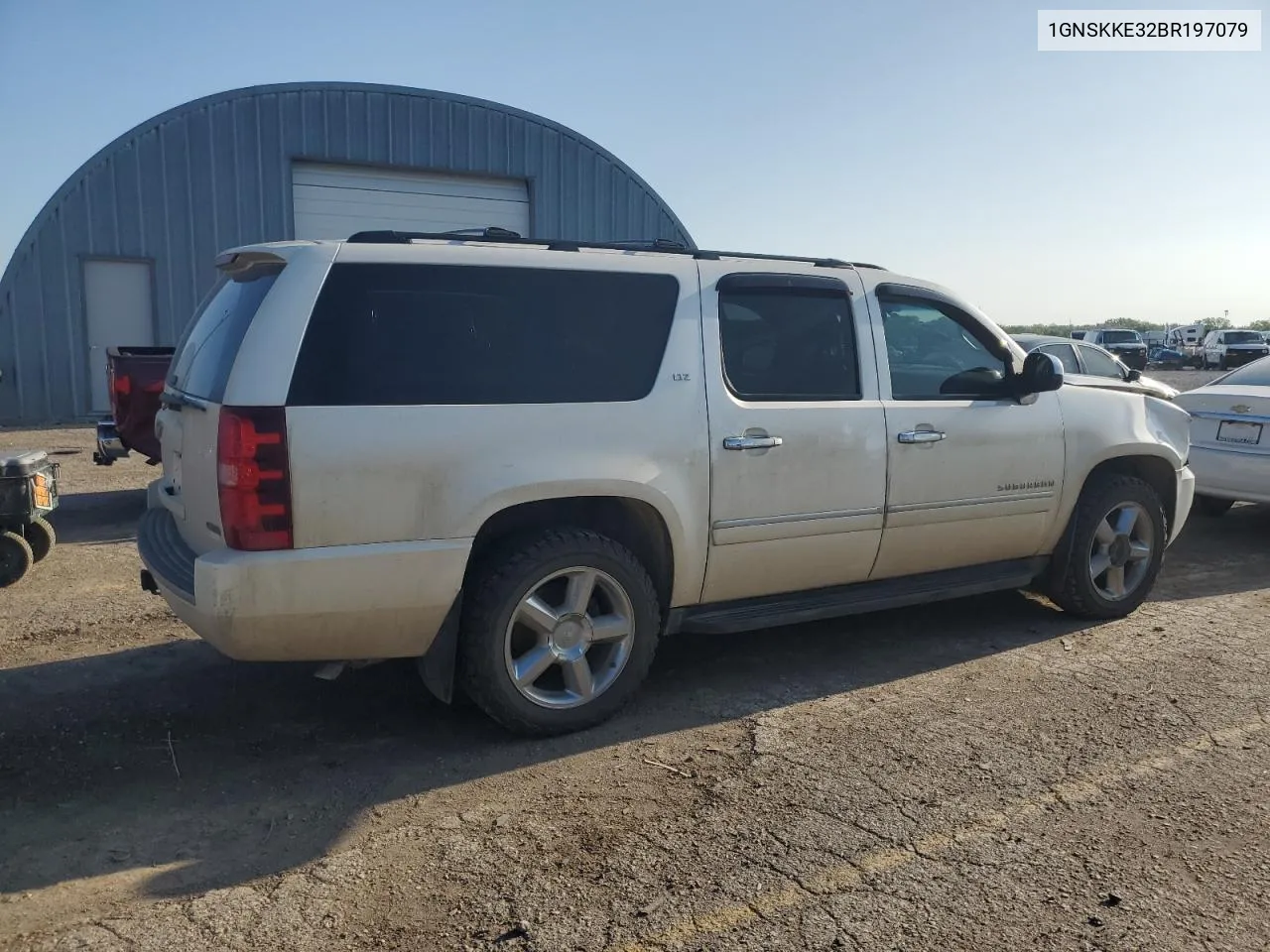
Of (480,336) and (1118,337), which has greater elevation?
(1118,337)

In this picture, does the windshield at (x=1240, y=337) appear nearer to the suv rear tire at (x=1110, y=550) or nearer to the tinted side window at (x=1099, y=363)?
the tinted side window at (x=1099, y=363)

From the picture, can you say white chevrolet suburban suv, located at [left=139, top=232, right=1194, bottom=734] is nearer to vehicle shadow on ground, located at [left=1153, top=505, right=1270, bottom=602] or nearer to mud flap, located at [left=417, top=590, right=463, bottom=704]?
mud flap, located at [left=417, top=590, right=463, bottom=704]

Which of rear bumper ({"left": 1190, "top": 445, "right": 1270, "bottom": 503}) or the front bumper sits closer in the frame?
the front bumper

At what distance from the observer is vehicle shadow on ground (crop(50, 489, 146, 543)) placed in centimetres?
799

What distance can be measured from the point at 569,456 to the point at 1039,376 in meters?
2.71

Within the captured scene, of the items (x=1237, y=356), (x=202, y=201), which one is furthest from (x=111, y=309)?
(x=1237, y=356)

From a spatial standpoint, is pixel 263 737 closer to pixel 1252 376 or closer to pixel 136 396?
pixel 136 396

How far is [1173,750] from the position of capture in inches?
161

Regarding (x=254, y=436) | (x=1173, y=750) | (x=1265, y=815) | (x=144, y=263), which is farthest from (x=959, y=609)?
(x=144, y=263)

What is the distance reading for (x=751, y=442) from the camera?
4457 millimetres

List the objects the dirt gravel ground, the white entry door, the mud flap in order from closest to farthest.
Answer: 1. the dirt gravel ground
2. the mud flap
3. the white entry door

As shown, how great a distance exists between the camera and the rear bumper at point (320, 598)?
3.53 m

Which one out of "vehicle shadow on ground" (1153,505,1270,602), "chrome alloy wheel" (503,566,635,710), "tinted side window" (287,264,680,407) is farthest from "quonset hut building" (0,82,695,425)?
"chrome alloy wheel" (503,566,635,710)

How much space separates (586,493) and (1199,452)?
21.5 ft
